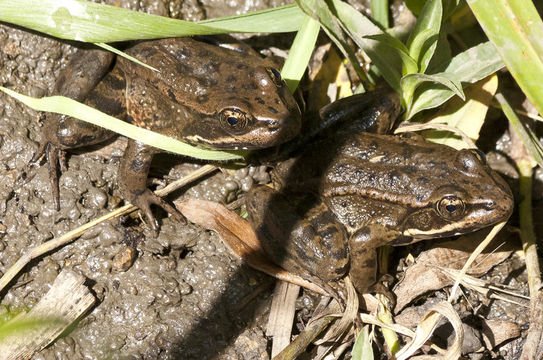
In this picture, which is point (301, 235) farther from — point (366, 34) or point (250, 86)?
point (366, 34)

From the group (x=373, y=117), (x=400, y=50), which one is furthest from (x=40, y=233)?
(x=400, y=50)

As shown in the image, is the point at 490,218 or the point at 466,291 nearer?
the point at 490,218

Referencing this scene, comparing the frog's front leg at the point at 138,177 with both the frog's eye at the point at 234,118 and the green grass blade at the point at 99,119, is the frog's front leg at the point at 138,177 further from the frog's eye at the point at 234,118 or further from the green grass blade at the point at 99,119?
the frog's eye at the point at 234,118

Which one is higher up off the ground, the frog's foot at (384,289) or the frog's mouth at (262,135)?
the frog's mouth at (262,135)

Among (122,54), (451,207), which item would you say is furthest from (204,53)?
(451,207)

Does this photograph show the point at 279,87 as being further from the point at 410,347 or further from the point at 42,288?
the point at 42,288

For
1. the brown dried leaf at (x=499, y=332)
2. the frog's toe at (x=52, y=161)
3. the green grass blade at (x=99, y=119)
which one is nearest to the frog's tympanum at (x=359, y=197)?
the green grass blade at (x=99, y=119)
